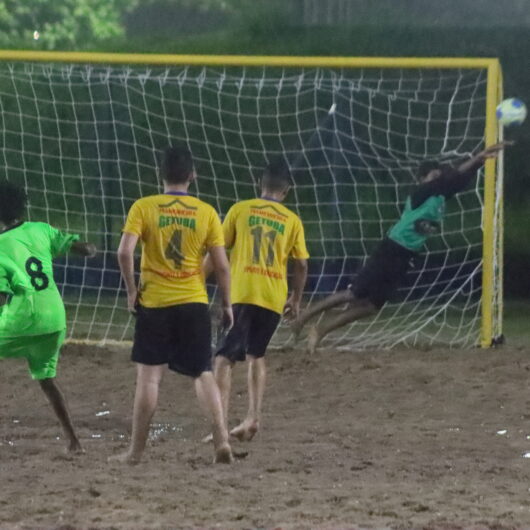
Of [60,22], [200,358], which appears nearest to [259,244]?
[200,358]

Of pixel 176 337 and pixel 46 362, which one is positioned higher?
pixel 176 337

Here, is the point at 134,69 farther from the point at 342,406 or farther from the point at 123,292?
the point at 342,406

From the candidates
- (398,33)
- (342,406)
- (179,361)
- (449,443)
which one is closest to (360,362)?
(342,406)

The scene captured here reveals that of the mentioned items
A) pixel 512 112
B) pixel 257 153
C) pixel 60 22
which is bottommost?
A: pixel 257 153

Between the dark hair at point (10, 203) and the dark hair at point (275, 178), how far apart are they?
134 cm

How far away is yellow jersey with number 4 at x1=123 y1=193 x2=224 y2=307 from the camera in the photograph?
6461 mm

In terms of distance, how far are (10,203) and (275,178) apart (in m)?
1.46

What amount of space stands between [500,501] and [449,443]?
1.61 m

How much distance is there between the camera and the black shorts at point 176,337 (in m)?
6.48

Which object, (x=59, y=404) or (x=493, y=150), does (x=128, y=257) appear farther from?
(x=493, y=150)

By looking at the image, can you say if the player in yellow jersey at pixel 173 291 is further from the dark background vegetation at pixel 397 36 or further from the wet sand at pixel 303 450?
the dark background vegetation at pixel 397 36

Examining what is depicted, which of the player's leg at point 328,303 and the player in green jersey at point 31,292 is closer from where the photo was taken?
the player in green jersey at point 31,292

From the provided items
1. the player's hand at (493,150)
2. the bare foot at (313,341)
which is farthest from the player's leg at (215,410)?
the player's hand at (493,150)

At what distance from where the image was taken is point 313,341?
10.6 metres
